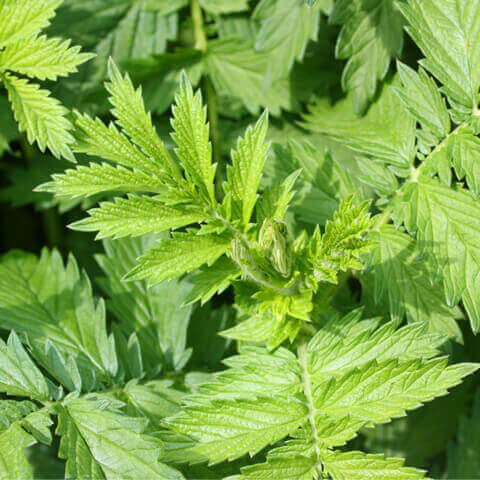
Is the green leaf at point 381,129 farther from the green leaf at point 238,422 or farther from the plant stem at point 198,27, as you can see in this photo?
the green leaf at point 238,422

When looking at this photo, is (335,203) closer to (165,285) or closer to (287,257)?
(287,257)

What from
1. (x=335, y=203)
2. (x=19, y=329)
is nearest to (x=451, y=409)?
(x=335, y=203)

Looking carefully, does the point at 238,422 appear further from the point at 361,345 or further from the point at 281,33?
the point at 281,33

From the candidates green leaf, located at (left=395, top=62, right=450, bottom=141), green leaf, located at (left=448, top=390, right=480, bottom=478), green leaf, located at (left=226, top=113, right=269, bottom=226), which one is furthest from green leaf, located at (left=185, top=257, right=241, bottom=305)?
green leaf, located at (left=448, top=390, right=480, bottom=478)

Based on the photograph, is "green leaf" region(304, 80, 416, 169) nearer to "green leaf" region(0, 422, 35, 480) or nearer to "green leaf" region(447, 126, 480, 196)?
"green leaf" region(447, 126, 480, 196)

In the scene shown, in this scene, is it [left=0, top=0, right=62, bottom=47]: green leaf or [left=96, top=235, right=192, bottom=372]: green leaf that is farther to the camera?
[left=96, top=235, right=192, bottom=372]: green leaf
